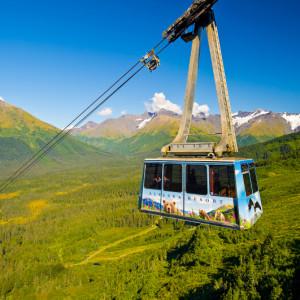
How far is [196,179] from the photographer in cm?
1104

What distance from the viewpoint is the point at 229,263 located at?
60.3 meters

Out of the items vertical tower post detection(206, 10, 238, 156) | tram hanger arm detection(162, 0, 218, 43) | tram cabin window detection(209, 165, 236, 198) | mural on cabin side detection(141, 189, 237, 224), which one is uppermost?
tram hanger arm detection(162, 0, 218, 43)

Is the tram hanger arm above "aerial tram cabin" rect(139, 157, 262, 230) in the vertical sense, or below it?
above

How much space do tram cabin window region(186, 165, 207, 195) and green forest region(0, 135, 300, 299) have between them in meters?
29.5

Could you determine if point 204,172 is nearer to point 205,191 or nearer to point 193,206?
point 205,191

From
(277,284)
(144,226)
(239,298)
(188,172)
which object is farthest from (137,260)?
(188,172)

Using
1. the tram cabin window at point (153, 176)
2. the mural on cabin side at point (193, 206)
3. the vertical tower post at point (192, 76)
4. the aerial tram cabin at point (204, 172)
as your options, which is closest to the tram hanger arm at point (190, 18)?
the aerial tram cabin at point (204, 172)

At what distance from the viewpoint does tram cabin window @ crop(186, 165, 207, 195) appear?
35.2ft

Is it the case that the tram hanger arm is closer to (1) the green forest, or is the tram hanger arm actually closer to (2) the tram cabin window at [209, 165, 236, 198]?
(2) the tram cabin window at [209, 165, 236, 198]

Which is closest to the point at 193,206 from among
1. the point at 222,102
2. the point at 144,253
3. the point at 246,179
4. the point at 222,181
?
the point at 222,181

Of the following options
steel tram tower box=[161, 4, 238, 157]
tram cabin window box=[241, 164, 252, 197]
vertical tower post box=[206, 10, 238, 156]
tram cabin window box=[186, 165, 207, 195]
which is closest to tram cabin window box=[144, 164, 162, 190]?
steel tram tower box=[161, 4, 238, 157]

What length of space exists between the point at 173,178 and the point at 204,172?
6.61ft

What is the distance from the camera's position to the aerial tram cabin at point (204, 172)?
32.4 feet

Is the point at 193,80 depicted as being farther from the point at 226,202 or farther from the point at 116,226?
the point at 116,226
